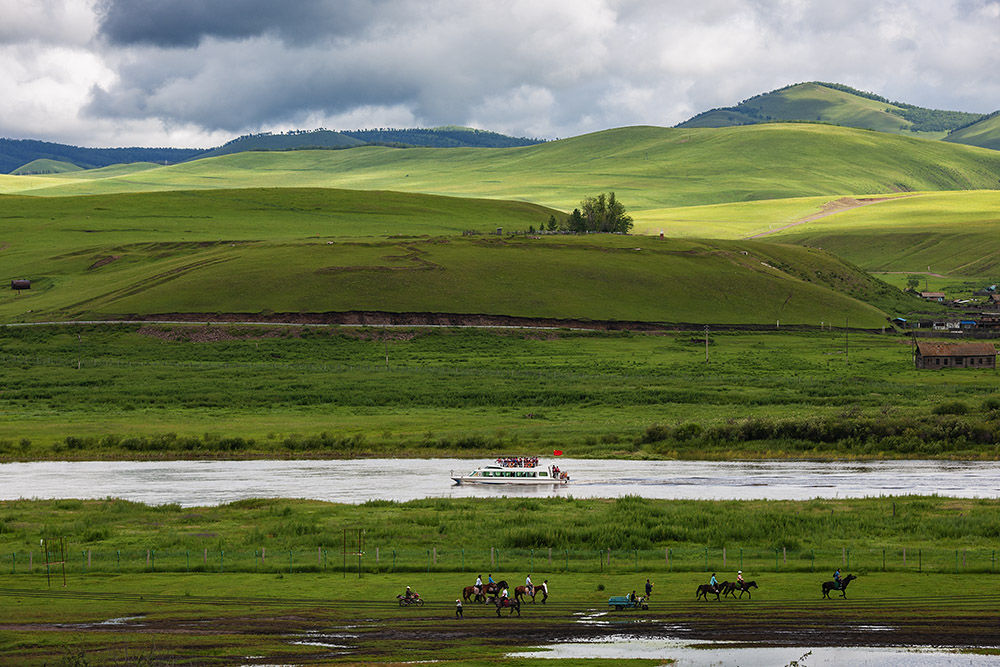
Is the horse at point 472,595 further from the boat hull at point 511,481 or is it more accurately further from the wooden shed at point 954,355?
the wooden shed at point 954,355

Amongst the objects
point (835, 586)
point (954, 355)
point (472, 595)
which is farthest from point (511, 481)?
point (954, 355)

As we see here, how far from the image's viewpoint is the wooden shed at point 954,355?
140 m

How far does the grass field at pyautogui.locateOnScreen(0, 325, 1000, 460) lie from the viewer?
95688mm

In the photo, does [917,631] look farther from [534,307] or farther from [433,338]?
[534,307]

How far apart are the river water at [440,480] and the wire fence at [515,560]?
1539 centimetres

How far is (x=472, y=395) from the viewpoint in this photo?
4747 inches

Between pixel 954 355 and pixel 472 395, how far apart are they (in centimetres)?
6054

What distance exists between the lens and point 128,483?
8156 cm

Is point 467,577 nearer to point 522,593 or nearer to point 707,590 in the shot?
point 522,593

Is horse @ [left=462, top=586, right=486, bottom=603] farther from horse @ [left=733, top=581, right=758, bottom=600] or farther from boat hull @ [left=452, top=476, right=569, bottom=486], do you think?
boat hull @ [left=452, top=476, right=569, bottom=486]

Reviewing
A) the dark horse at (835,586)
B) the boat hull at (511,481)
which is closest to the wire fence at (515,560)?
the dark horse at (835,586)

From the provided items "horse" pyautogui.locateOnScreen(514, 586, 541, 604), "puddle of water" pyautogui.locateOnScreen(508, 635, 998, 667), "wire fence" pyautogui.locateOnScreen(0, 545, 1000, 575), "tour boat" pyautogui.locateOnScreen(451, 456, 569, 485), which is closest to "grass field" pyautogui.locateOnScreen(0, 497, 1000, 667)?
"wire fence" pyautogui.locateOnScreen(0, 545, 1000, 575)

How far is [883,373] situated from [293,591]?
99177mm

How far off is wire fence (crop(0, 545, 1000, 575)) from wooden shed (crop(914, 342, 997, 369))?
88896 millimetres
